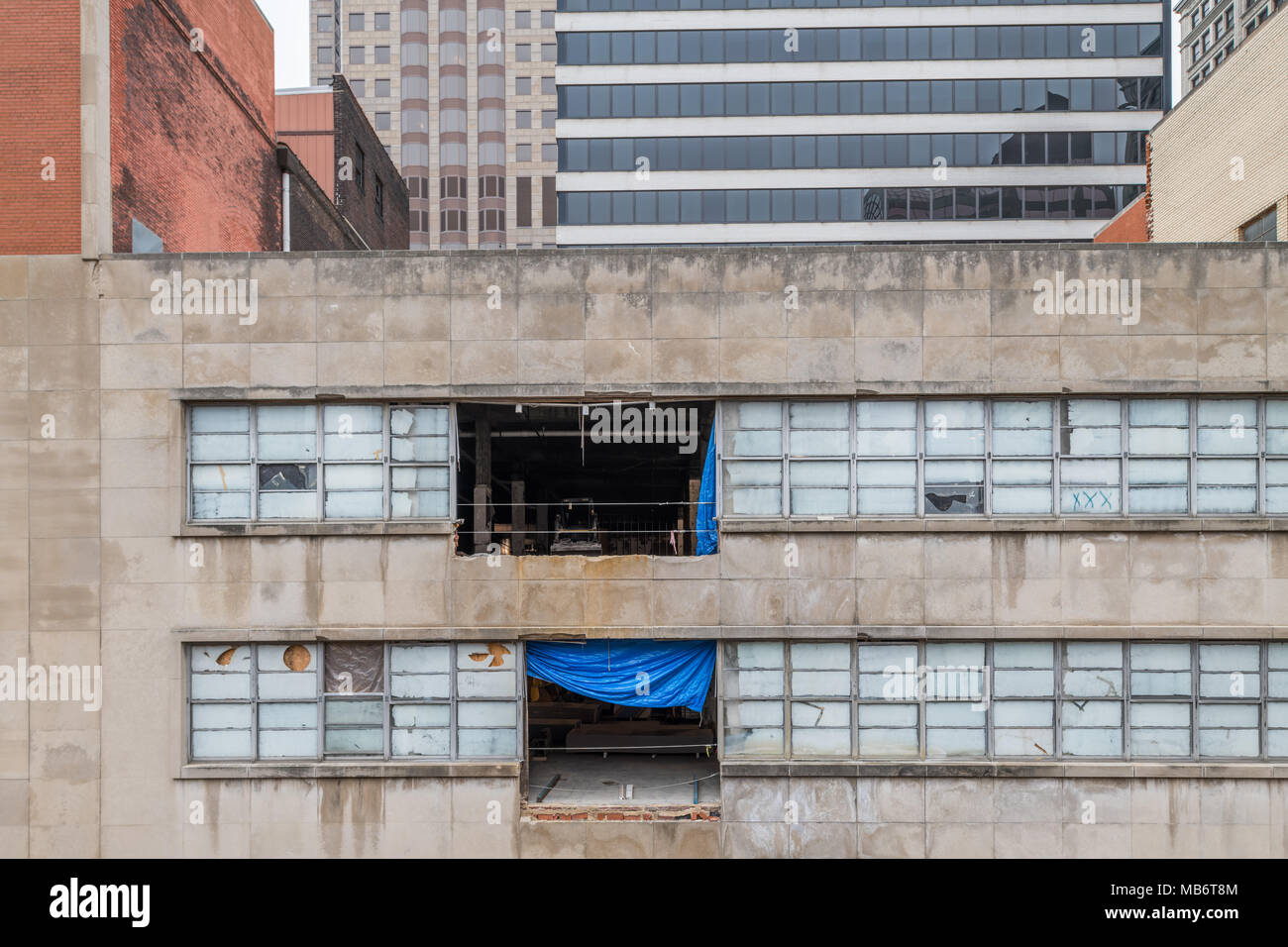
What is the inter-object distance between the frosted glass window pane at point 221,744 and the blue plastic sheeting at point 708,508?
302 inches

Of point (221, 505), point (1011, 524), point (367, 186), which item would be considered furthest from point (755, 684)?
point (367, 186)

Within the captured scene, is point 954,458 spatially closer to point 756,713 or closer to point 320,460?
point 756,713

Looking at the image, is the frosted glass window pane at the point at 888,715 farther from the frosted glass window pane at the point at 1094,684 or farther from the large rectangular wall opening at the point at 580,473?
the large rectangular wall opening at the point at 580,473

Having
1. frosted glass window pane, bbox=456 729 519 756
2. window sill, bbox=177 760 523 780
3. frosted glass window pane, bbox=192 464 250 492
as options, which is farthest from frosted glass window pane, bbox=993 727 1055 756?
frosted glass window pane, bbox=192 464 250 492

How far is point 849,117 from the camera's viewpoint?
51.2 meters

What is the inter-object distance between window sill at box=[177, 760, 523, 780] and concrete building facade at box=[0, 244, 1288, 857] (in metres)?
0.05

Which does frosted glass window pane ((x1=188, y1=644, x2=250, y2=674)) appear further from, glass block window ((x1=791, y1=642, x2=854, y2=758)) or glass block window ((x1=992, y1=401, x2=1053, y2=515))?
glass block window ((x1=992, y1=401, x2=1053, y2=515))

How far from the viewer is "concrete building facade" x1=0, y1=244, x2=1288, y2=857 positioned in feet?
46.2

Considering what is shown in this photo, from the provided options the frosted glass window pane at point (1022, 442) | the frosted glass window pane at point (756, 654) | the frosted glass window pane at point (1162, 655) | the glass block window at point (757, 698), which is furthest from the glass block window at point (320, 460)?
the frosted glass window pane at point (1162, 655)

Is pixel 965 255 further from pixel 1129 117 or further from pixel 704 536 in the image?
pixel 1129 117

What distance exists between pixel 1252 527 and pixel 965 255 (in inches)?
232

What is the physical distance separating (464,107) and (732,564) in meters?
74.3

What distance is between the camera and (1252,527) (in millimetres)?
14008

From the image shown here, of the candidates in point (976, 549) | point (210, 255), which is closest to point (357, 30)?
point (210, 255)
